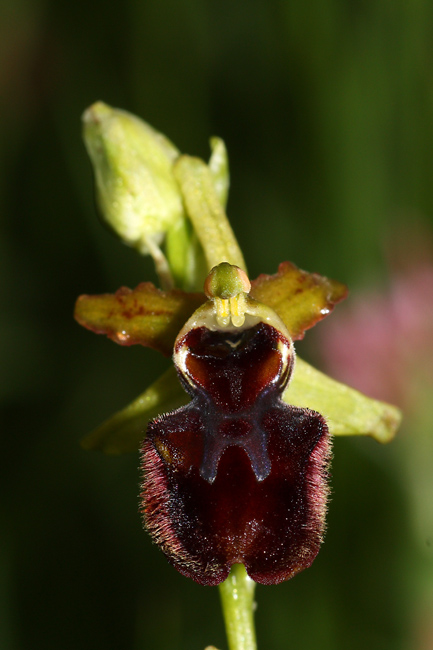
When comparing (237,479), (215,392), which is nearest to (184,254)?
(215,392)

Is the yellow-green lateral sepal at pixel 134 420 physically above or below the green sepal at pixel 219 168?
below

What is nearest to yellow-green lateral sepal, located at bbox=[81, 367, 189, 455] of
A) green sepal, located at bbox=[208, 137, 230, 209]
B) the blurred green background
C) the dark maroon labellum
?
the dark maroon labellum

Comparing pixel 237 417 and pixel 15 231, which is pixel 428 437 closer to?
pixel 237 417

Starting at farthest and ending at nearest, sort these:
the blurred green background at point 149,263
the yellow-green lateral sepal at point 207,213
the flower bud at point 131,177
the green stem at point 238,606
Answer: the blurred green background at point 149,263 → the flower bud at point 131,177 → the yellow-green lateral sepal at point 207,213 → the green stem at point 238,606

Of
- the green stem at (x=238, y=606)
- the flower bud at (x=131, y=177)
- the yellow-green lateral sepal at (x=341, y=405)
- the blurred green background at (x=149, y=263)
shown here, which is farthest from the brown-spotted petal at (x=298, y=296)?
the blurred green background at (x=149, y=263)

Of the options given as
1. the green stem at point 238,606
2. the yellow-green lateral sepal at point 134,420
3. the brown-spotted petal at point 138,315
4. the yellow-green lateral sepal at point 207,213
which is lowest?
the green stem at point 238,606

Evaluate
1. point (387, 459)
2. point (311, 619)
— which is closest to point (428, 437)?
point (387, 459)

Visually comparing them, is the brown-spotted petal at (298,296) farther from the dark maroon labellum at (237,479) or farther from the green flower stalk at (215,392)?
the dark maroon labellum at (237,479)

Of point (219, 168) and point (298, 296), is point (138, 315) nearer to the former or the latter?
point (298, 296)

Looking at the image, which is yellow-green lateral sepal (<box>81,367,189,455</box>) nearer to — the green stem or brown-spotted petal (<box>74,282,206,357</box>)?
brown-spotted petal (<box>74,282,206,357</box>)
